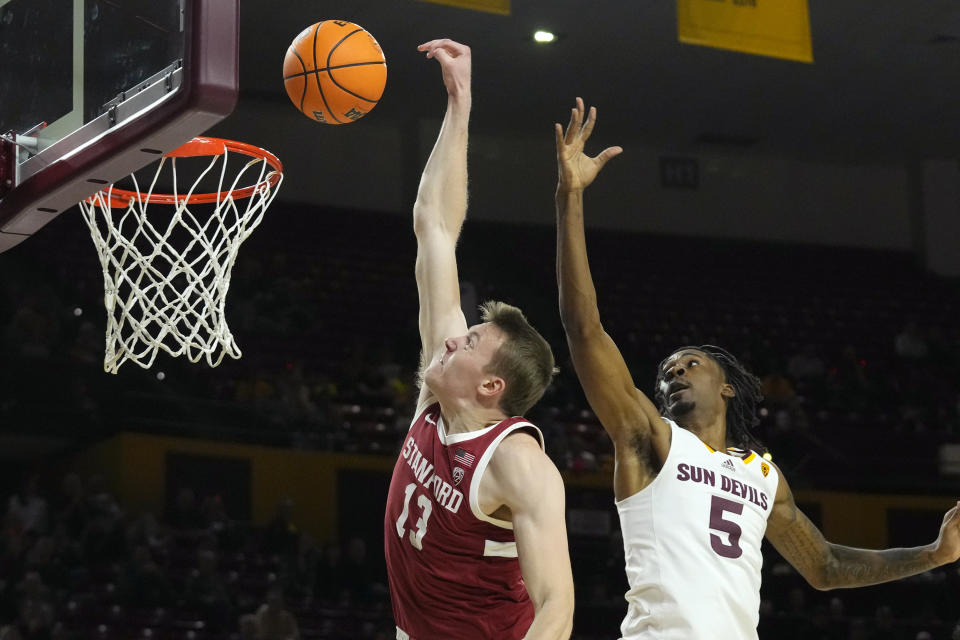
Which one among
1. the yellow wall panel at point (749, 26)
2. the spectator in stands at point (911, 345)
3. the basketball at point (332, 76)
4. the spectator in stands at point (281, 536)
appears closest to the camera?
the basketball at point (332, 76)

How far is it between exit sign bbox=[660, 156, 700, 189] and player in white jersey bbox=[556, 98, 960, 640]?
13.9m

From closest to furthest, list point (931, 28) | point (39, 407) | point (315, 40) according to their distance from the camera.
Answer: point (315, 40) → point (39, 407) → point (931, 28)

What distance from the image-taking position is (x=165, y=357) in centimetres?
1195

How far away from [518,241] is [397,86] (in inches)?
114

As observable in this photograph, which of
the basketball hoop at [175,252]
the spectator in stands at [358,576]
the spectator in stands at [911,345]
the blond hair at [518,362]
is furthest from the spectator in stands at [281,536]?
the spectator in stands at [911,345]

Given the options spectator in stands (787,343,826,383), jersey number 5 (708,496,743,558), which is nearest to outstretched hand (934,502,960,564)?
jersey number 5 (708,496,743,558)

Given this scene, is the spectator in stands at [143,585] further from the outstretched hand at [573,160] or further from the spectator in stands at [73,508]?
the outstretched hand at [573,160]

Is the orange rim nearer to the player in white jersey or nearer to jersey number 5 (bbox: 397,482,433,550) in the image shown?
the player in white jersey

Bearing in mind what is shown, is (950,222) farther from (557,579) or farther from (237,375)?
(557,579)

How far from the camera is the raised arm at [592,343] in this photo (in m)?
3.92

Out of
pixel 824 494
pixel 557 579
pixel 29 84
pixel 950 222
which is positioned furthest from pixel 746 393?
pixel 950 222

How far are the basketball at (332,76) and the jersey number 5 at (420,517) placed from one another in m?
1.60

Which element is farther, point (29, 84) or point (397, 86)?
point (397, 86)

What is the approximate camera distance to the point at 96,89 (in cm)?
380
